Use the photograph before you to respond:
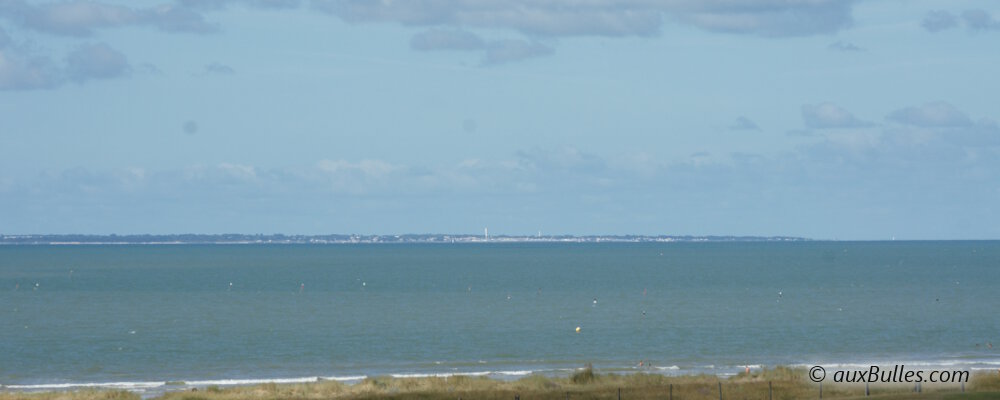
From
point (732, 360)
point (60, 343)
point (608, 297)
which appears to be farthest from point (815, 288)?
point (60, 343)

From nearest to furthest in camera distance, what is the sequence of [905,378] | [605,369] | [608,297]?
[905,378] < [605,369] < [608,297]

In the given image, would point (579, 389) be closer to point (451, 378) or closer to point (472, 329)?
point (451, 378)

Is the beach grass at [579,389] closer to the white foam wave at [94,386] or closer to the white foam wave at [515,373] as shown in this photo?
the white foam wave at [94,386]

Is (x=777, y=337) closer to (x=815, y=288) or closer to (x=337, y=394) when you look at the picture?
(x=337, y=394)

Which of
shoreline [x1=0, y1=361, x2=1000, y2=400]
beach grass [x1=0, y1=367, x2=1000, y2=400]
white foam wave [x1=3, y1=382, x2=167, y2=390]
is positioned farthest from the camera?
white foam wave [x1=3, y1=382, x2=167, y2=390]

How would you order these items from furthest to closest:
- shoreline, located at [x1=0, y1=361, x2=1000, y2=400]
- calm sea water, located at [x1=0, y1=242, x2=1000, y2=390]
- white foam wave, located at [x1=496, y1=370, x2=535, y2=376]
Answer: calm sea water, located at [x1=0, y1=242, x2=1000, y2=390] < white foam wave, located at [x1=496, y1=370, x2=535, y2=376] < shoreline, located at [x1=0, y1=361, x2=1000, y2=400]

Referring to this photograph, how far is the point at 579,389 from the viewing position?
54.4m

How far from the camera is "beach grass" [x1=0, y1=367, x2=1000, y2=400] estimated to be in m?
50.4

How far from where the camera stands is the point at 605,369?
219 ft

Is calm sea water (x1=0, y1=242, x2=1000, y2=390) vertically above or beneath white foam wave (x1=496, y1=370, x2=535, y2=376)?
above

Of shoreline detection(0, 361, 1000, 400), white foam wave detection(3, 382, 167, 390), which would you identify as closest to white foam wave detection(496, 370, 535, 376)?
shoreline detection(0, 361, 1000, 400)

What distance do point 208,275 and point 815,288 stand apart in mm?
98437

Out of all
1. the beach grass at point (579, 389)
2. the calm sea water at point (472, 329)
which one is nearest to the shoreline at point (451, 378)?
the beach grass at point (579, 389)

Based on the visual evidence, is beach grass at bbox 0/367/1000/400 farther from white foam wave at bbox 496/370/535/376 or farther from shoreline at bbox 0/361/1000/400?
white foam wave at bbox 496/370/535/376
